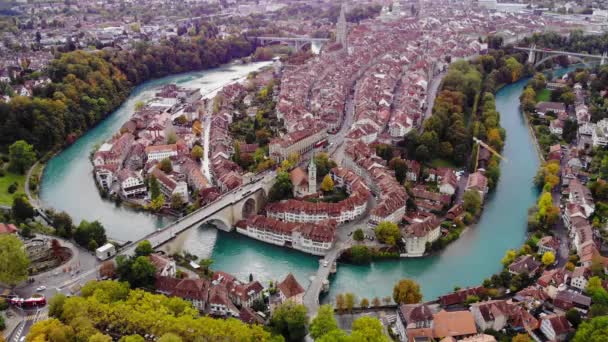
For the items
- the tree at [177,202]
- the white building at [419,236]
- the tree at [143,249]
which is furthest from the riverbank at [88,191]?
the white building at [419,236]

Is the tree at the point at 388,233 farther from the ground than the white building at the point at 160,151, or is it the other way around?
the white building at the point at 160,151

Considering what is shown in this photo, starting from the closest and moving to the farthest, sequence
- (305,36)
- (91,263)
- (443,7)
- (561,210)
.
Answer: (91,263), (561,210), (305,36), (443,7)

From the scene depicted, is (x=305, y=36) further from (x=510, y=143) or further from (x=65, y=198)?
(x=65, y=198)

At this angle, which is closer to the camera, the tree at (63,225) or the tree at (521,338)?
the tree at (521,338)

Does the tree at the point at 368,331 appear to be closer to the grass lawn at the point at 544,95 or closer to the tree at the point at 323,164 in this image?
the tree at the point at 323,164

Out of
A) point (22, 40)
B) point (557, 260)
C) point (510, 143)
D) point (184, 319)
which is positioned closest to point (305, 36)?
point (22, 40)

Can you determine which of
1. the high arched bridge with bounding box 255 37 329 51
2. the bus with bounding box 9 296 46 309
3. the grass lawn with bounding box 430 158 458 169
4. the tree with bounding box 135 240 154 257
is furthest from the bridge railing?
the high arched bridge with bounding box 255 37 329 51
